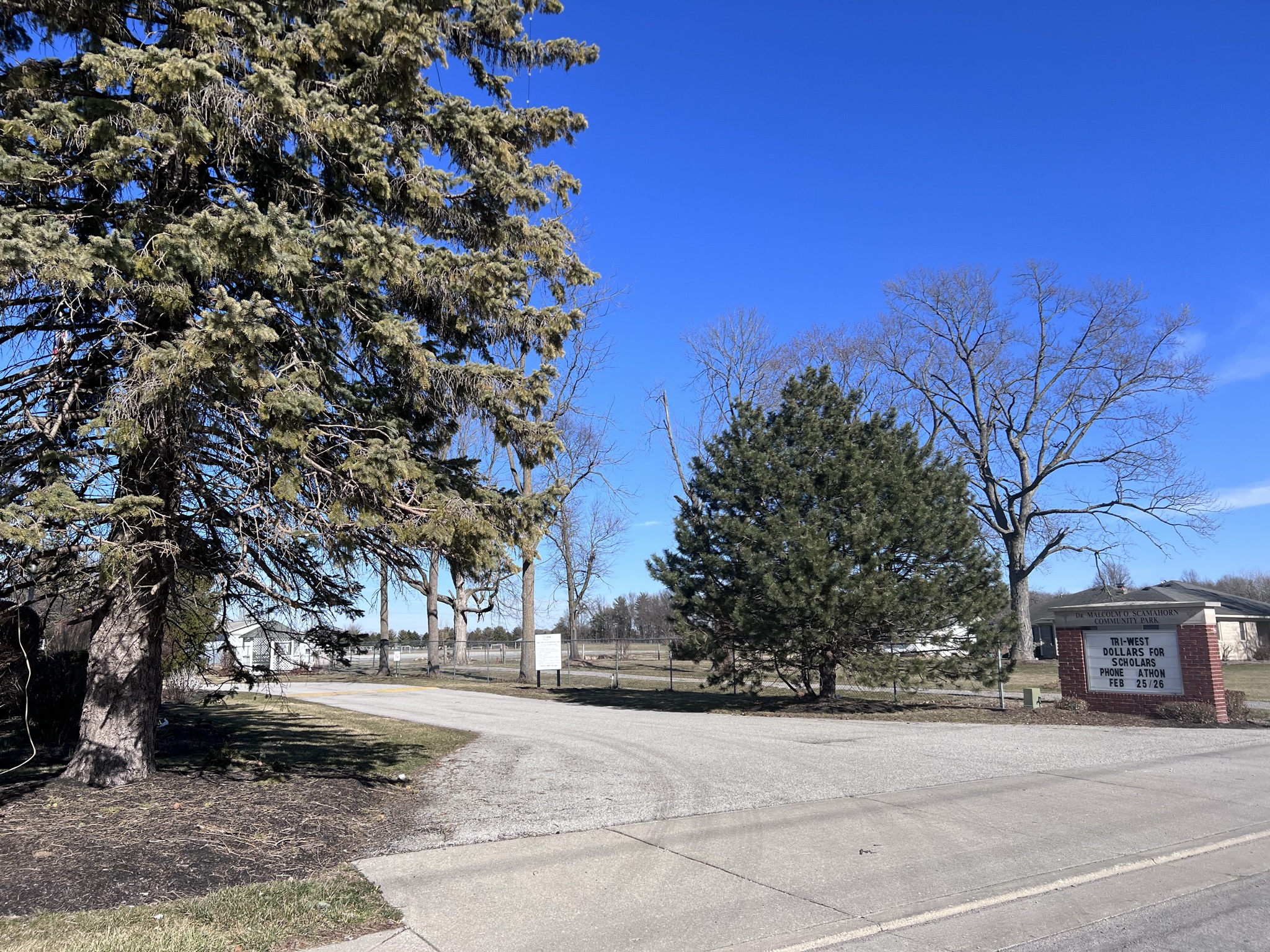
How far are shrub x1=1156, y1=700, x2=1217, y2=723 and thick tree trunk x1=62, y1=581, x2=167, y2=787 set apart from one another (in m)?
16.2

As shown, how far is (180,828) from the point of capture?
22.1ft

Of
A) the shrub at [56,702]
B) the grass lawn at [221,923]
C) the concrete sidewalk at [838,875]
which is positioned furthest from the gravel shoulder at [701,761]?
the shrub at [56,702]

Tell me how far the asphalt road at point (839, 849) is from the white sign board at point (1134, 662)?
3250 mm

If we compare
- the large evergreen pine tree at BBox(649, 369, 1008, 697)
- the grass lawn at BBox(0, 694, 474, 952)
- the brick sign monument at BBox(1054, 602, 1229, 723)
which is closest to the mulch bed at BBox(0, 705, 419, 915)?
the grass lawn at BBox(0, 694, 474, 952)

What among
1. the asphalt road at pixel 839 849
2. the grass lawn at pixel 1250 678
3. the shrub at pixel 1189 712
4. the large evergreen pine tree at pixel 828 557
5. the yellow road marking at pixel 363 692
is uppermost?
the large evergreen pine tree at pixel 828 557

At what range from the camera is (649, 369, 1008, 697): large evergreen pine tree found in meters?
17.1

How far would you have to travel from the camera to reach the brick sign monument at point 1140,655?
601 inches

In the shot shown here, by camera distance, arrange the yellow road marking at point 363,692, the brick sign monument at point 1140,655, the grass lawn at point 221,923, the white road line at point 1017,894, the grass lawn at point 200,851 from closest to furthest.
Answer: the grass lawn at point 221,923, the grass lawn at point 200,851, the white road line at point 1017,894, the brick sign monument at point 1140,655, the yellow road marking at point 363,692

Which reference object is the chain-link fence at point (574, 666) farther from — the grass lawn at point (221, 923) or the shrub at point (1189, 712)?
the grass lawn at point (221, 923)

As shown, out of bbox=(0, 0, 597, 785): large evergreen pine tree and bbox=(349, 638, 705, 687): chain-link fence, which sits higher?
bbox=(0, 0, 597, 785): large evergreen pine tree

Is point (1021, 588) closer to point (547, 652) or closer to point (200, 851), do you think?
point (547, 652)

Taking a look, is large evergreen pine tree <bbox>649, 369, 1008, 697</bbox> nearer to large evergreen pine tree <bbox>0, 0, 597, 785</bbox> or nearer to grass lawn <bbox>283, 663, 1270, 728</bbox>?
grass lawn <bbox>283, 663, 1270, 728</bbox>

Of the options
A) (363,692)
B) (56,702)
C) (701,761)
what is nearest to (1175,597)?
(363,692)

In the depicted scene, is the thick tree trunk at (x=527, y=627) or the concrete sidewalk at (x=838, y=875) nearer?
the concrete sidewalk at (x=838, y=875)
